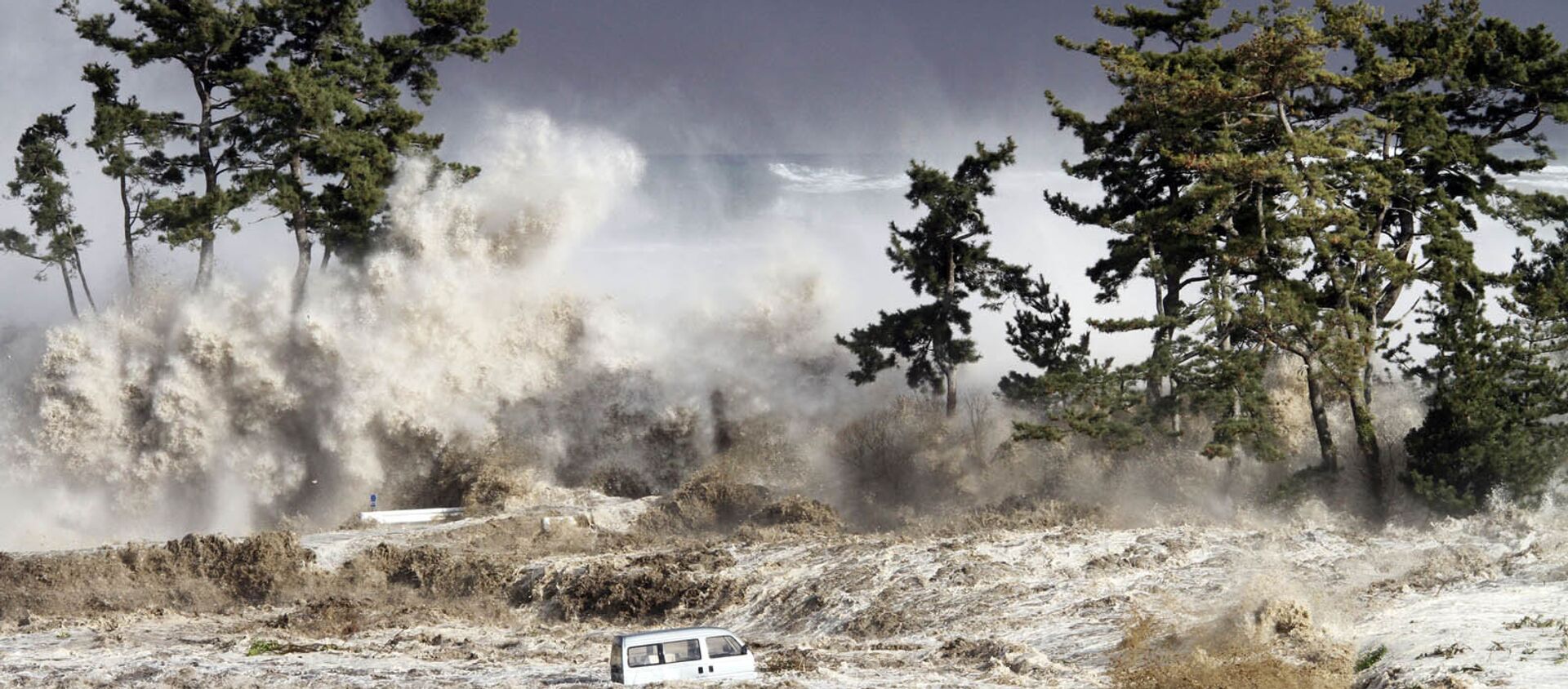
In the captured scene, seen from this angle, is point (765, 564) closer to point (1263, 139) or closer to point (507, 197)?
point (1263, 139)

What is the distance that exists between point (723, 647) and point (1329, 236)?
18036mm

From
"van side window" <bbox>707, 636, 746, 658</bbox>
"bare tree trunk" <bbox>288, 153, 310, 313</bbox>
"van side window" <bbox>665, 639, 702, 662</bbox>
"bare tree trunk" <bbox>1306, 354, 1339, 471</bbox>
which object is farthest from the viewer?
"bare tree trunk" <bbox>288, 153, 310, 313</bbox>

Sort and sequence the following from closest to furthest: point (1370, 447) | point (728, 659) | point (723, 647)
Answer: point (728, 659) < point (723, 647) < point (1370, 447)

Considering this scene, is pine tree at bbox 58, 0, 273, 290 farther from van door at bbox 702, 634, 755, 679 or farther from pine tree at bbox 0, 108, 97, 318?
van door at bbox 702, 634, 755, 679

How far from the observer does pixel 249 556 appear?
30344 mm

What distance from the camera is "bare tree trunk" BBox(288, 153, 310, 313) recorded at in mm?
41875

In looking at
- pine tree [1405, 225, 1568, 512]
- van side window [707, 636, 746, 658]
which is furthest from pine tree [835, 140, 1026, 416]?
van side window [707, 636, 746, 658]

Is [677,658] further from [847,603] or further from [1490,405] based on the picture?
[1490,405]

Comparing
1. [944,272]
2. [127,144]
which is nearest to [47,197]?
[127,144]

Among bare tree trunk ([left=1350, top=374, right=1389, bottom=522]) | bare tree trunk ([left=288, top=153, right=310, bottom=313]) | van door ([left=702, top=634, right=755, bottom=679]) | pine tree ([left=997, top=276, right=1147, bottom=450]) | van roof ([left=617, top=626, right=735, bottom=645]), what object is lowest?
van door ([left=702, top=634, right=755, bottom=679])

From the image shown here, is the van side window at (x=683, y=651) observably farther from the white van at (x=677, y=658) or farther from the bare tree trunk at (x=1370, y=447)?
the bare tree trunk at (x=1370, y=447)

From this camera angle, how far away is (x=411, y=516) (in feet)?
123

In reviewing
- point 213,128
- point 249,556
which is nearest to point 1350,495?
point 249,556

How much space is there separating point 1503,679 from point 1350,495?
54.2 ft
